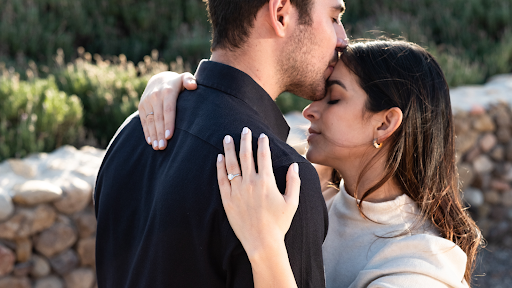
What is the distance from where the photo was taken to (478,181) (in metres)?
5.09

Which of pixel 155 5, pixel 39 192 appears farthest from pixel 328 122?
pixel 155 5

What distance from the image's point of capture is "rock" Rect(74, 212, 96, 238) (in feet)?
9.91

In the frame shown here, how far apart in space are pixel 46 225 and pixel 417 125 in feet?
7.52

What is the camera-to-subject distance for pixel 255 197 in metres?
1.32

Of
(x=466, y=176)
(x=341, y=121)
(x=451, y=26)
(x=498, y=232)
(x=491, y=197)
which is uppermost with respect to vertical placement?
(x=341, y=121)

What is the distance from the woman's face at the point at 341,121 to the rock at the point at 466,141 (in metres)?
3.22

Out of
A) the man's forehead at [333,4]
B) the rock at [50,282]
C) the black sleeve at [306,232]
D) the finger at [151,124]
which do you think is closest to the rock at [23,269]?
the rock at [50,282]

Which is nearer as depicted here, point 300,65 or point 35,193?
point 300,65

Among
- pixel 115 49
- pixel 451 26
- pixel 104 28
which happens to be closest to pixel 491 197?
pixel 451 26

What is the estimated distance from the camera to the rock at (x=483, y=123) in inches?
196

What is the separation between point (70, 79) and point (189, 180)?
410 centimetres

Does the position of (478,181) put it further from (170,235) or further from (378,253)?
(170,235)

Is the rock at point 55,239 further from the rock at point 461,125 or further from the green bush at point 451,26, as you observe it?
the green bush at point 451,26

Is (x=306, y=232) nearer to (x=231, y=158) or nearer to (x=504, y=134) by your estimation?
(x=231, y=158)
